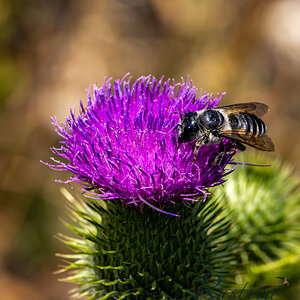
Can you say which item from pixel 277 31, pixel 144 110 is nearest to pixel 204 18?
pixel 277 31

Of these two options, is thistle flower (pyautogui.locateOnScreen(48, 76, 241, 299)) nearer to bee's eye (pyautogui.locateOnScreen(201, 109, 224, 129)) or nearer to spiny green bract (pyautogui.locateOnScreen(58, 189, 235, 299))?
spiny green bract (pyautogui.locateOnScreen(58, 189, 235, 299))

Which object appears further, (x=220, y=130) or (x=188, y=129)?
(x=220, y=130)

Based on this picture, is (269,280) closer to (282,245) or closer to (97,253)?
(282,245)

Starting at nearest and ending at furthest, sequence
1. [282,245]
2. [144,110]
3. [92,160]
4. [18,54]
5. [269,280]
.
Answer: [92,160]
[144,110]
[269,280]
[282,245]
[18,54]

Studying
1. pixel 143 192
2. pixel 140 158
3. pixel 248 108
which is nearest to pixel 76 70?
pixel 248 108

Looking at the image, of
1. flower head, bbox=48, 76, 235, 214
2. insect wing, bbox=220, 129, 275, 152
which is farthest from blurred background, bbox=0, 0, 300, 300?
insect wing, bbox=220, 129, 275, 152

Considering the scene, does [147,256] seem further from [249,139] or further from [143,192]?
[249,139]

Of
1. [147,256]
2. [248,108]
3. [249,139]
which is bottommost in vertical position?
[147,256]

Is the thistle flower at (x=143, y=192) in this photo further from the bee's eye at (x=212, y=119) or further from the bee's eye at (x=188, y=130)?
the bee's eye at (x=212, y=119)
